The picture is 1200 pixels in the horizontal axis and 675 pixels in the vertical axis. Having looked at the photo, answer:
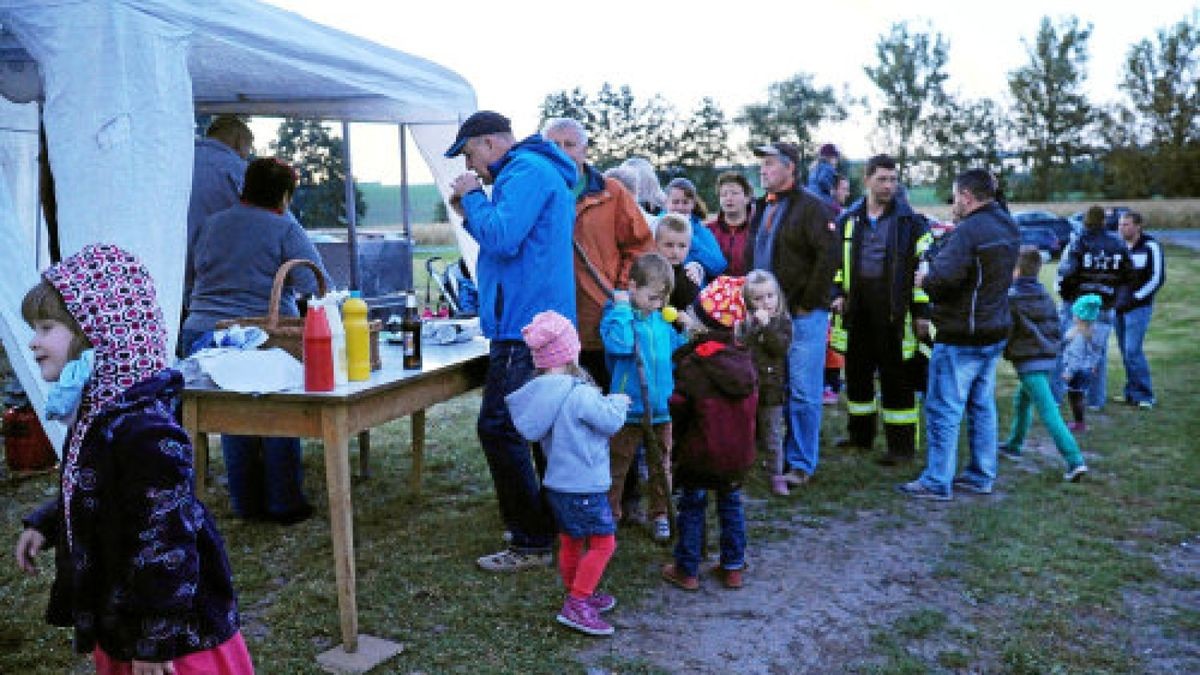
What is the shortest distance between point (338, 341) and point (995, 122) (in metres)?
43.1

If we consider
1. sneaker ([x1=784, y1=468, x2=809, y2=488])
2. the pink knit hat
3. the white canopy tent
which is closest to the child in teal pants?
sneaker ([x1=784, y1=468, x2=809, y2=488])

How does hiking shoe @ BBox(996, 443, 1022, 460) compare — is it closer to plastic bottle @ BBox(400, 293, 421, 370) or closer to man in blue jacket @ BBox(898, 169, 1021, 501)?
man in blue jacket @ BBox(898, 169, 1021, 501)

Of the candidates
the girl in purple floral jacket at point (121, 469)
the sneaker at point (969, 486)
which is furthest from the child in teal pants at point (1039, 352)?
the girl in purple floral jacket at point (121, 469)

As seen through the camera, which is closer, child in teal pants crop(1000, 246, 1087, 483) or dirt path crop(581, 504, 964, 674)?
dirt path crop(581, 504, 964, 674)

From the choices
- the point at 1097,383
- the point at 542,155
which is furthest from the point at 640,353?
the point at 1097,383

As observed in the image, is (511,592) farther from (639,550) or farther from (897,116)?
(897,116)

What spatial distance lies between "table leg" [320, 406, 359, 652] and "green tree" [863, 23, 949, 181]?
4280 centimetres

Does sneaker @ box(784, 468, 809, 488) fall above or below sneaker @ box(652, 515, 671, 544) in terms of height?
below

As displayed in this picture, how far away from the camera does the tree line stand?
3000 centimetres

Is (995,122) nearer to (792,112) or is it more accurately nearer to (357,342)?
(792,112)

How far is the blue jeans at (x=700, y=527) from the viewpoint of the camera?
4074 mm

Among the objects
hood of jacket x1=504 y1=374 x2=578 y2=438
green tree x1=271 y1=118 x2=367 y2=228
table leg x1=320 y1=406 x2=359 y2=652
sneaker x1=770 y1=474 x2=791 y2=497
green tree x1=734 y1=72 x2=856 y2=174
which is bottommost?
sneaker x1=770 y1=474 x2=791 y2=497

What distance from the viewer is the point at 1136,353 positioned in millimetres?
8109

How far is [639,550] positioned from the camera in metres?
4.60
